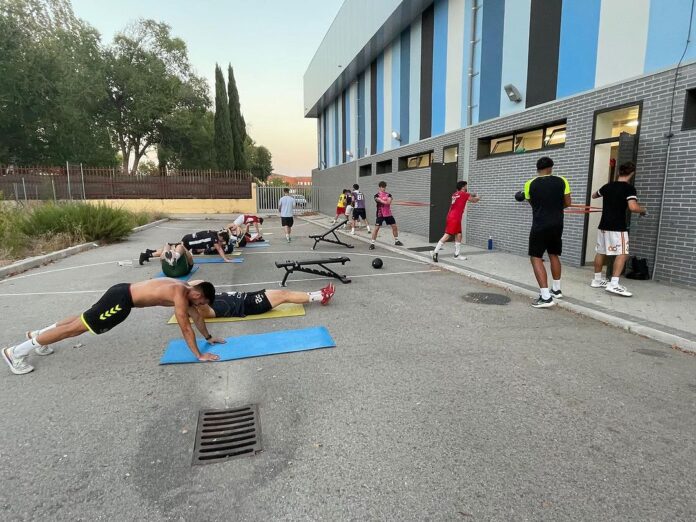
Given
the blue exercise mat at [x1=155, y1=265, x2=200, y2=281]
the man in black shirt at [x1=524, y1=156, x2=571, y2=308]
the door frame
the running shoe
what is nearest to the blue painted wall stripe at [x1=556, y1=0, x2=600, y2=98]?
the door frame

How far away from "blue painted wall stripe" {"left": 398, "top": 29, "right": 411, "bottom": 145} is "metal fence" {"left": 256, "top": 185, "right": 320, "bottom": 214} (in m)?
12.9

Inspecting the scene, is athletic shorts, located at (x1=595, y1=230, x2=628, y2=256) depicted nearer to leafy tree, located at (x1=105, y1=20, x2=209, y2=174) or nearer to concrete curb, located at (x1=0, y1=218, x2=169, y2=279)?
concrete curb, located at (x1=0, y1=218, x2=169, y2=279)

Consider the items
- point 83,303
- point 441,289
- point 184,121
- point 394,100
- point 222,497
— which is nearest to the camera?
point 222,497

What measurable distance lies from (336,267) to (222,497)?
690 centimetres

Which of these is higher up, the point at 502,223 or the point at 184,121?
the point at 184,121

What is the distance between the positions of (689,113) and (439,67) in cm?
837

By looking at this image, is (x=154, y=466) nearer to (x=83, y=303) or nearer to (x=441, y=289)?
(x=83, y=303)

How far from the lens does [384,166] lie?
18547mm

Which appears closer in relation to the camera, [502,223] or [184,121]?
[502,223]

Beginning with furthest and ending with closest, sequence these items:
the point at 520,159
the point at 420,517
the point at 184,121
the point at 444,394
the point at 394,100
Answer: the point at 184,121, the point at 394,100, the point at 520,159, the point at 444,394, the point at 420,517

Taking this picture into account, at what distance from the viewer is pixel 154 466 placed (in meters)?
2.46

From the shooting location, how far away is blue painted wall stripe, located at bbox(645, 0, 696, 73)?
6035mm

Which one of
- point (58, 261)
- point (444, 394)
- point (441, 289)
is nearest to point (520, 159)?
point (441, 289)

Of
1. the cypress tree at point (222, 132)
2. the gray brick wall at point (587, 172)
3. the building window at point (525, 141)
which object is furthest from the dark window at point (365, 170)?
the cypress tree at point (222, 132)
